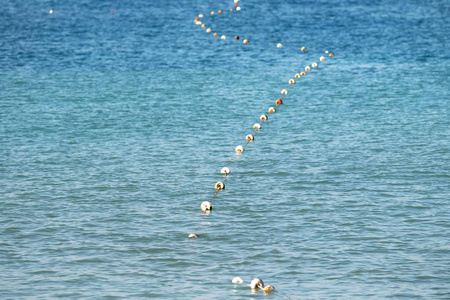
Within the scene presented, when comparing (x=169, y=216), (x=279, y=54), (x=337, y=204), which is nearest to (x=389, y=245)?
(x=337, y=204)

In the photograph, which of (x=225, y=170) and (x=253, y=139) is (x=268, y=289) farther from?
(x=253, y=139)

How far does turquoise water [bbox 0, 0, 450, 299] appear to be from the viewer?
69.4 ft

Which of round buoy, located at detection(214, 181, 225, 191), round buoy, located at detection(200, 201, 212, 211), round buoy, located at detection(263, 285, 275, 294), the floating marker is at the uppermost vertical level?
the floating marker

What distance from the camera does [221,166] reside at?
100 ft

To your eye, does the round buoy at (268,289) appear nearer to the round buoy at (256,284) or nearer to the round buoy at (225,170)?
the round buoy at (256,284)

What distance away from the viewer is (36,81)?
4625cm

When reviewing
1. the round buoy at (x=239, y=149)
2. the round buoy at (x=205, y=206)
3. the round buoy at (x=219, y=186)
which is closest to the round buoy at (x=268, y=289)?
the round buoy at (x=205, y=206)

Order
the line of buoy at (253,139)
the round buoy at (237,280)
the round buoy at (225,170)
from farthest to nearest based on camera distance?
the round buoy at (225,170)
the round buoy at (237,280)
the line of buoy at (253,139)

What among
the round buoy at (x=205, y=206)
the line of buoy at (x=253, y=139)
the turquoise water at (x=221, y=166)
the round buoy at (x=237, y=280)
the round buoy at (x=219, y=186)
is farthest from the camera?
the round buoy at (x=219, y=186)

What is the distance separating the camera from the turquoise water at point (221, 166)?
69.4 ft

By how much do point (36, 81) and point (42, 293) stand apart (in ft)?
91.6

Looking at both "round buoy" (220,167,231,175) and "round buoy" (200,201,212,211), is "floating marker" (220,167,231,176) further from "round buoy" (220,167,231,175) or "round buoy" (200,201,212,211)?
"round buoy" (200,201,212,211)

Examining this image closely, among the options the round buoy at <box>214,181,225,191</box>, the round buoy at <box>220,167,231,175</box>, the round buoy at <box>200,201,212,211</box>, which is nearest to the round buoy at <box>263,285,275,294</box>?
the round buoy at <box>200,201,212,211</box>

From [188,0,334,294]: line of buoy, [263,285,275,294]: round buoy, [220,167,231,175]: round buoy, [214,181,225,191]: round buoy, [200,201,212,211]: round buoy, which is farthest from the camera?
[220,167,231,175]: round buoy
